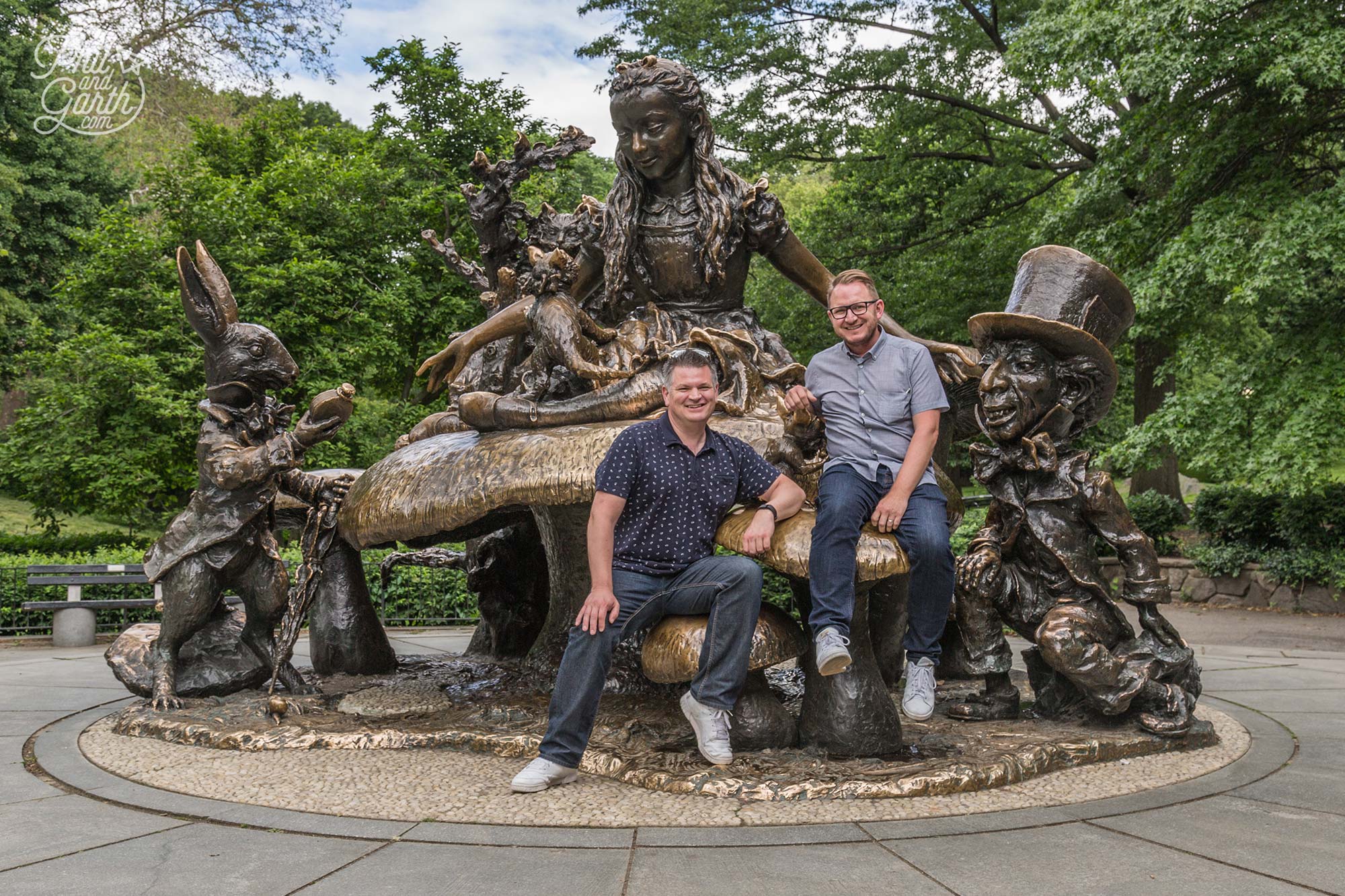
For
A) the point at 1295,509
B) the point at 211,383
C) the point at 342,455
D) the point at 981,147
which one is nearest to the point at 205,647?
the point at 211,383

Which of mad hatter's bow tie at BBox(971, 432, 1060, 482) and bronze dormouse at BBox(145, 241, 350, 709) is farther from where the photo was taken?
bronze dormouse at BBox(145, 241, 350, 709)

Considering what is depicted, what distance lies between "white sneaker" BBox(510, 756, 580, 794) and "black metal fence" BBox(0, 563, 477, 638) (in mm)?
6194

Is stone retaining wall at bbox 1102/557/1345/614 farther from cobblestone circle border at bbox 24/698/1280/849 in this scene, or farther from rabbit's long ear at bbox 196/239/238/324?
rabbit's long ear at bbox 196/239/238/324

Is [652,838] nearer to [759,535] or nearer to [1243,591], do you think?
[759,535]

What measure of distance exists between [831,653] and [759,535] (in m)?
0.51

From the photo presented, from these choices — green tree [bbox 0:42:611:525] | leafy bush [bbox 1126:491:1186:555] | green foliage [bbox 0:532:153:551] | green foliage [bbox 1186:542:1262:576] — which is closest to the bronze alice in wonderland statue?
green foliage [bbox 1186:542:1262:576]

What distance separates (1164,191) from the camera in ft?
42.5

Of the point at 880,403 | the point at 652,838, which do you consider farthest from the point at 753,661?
the point at 880,403

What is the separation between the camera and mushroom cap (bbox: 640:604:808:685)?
3678 millimetres

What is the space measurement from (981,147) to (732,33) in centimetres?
483

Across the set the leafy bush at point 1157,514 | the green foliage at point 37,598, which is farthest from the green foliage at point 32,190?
the leafy bush at point 1157,514

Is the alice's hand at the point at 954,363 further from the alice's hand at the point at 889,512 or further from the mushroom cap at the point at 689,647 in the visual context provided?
the mushroom cap at the point at 689,647

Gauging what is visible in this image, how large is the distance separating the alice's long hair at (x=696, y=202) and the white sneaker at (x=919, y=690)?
234cm

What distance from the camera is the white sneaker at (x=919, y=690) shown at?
13.0 feet
